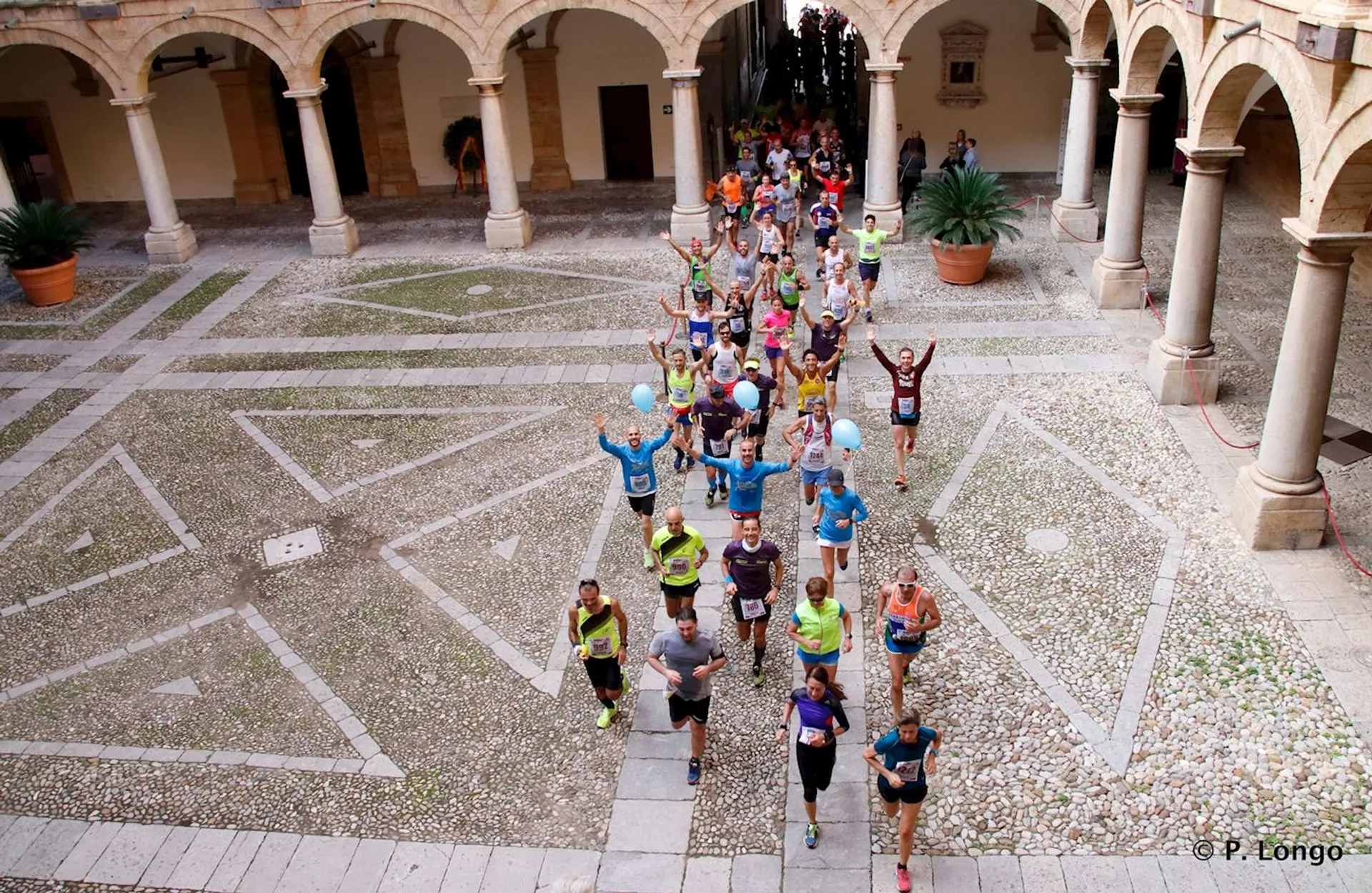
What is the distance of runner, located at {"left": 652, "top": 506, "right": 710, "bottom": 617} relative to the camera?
351 inches

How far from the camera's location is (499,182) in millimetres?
20391

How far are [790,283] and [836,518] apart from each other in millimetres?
5351

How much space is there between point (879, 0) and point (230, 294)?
1169 centimetres

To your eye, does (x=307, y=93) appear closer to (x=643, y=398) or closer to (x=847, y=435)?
(x=643, y=398)

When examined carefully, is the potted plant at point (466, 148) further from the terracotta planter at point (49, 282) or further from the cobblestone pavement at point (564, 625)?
the cobblestone pavement at point (564, 625)

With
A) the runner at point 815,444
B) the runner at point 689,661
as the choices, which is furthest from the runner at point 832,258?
the runner at point 689,661

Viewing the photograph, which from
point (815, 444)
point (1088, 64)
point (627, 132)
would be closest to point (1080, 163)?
point (1088, 64)

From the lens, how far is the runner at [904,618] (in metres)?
8.14

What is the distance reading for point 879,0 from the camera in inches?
722

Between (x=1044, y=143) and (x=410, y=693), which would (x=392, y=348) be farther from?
(x=1044, y=143)

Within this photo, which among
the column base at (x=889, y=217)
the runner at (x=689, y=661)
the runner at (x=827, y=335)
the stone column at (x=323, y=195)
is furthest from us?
the stone column at (x=323, y=195)

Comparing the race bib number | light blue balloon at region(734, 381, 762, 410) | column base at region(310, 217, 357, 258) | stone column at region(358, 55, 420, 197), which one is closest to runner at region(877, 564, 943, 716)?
the race bib number

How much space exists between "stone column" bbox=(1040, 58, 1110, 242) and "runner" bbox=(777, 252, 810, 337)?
266 inches

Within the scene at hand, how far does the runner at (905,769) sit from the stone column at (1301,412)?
497cm
